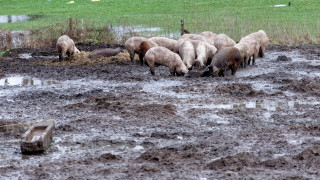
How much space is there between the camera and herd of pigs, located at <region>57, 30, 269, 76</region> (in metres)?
15.4

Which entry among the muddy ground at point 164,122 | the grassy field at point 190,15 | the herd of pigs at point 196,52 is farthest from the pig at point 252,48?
the grassy field at point 190,15

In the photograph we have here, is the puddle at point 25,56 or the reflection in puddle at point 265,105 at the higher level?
the reflection in puddle at point 265,105

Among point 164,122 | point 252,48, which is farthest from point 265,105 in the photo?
point 252,48

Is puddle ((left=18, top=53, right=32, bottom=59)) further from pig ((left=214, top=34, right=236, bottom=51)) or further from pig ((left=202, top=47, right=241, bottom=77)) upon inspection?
pig ((left=202, top=47, right=241, bottom=77))

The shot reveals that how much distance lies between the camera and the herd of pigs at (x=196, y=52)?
15.4m

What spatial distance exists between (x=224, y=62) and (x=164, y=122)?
5.57 metres

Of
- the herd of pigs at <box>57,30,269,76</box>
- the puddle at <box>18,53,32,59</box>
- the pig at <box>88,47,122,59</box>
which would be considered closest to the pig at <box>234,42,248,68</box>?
the herd of pigs at <box>57,30,269,76</box>

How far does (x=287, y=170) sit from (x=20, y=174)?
3546 mm

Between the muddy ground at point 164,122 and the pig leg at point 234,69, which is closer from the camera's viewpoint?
the muddy ground at point 164,122

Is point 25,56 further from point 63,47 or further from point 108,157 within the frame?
point 108,157

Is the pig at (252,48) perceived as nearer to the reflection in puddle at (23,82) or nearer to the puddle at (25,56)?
the reflection in puddle at (23,82)

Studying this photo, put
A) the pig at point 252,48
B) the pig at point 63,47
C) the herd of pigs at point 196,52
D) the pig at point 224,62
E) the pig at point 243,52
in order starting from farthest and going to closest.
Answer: the pig at point 63,47, the pig at point 252,48, the pig at point 243,52, the herd of pigs at point 196,52, the pig at point 224,62

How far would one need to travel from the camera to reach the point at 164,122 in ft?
33.1

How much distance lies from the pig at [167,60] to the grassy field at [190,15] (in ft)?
26.2
